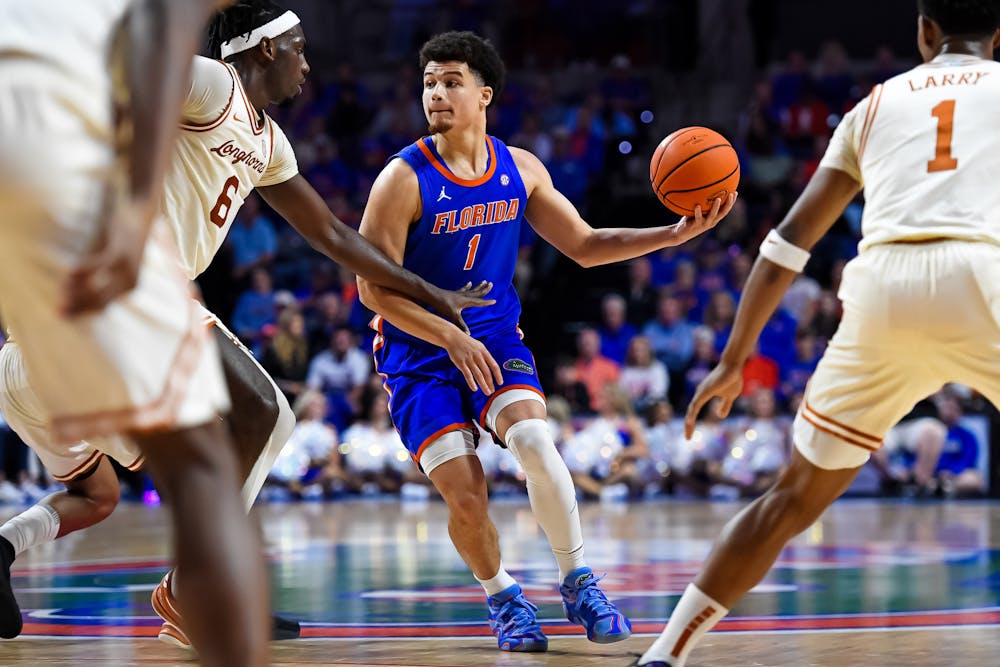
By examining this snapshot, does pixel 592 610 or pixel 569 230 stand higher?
pixel 569 230

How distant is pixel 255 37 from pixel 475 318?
1352 mm

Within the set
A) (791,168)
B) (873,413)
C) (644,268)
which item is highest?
(791,168)

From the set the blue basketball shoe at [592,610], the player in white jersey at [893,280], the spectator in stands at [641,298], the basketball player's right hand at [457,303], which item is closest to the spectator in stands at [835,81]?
the spectator in stands at [641,298]

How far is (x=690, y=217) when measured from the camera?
490 centimetres

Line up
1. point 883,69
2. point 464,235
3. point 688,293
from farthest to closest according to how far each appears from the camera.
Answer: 1. point 883,69
2. point 688,293
3. point 464,235

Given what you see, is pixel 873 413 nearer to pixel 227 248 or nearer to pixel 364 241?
pixel 364 241

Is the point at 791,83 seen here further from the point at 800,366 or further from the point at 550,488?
the point at 550,488

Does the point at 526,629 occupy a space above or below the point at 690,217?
below

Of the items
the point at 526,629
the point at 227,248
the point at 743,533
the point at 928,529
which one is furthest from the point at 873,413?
the point at 227,248

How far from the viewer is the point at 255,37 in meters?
4.66

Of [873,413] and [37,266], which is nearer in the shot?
[37,266]

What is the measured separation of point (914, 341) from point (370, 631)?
8.02ft

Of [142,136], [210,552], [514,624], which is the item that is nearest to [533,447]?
[514,624]

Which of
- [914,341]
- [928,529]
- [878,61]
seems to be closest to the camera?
[914,341]
